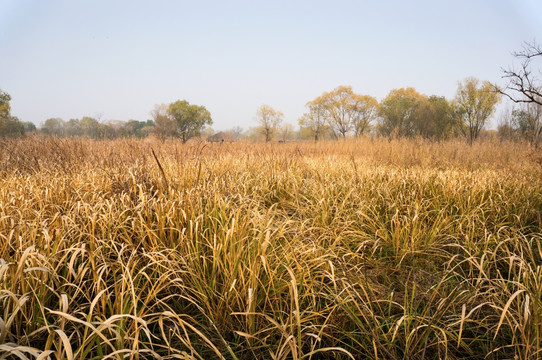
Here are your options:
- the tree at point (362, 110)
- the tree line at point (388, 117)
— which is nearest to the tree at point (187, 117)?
the tree line at point (388, 117)

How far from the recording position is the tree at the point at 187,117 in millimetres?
28938

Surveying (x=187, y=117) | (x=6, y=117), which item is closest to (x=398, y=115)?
(x=187, y=117)

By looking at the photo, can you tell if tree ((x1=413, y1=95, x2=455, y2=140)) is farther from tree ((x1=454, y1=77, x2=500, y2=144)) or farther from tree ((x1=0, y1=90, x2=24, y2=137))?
tree ((x1=0, y1=90, x2=24, y2=137))

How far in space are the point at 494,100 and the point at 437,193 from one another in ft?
82.7

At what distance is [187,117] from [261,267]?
29827mm

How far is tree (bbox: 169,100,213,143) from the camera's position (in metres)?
28.9

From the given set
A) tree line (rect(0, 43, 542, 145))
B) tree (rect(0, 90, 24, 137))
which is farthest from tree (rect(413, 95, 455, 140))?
tree (rect(0, 90, 24, 137))

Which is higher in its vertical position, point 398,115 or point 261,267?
Result: point 398,115

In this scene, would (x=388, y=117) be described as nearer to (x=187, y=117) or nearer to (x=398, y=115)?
(x=398, y=115)

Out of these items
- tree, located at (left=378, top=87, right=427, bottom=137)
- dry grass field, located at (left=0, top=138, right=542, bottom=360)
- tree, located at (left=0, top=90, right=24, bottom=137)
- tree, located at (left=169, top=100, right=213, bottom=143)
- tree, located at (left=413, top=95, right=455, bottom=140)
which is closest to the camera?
dry grass field, located at (left=0, top=138, right=542, bottom=360)

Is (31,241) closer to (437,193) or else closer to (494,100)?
(437,193)

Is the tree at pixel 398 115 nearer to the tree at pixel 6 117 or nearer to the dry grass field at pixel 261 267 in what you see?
the dry grass field at pixel 261 267

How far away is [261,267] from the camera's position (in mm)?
1781

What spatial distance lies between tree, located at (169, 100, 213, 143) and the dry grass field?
24111 millimetres
